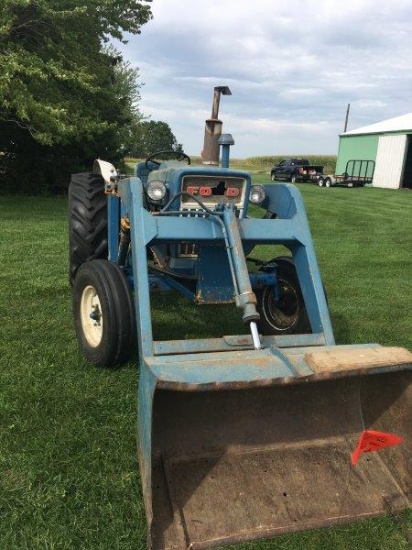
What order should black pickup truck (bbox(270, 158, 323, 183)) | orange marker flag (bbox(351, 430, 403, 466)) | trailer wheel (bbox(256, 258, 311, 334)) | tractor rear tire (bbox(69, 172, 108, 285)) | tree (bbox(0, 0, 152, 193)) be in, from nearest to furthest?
→ orange marker flag (bbox(351, 430, 403, 466)) < trailer wheel (bbox(256, 258, 311, 334)) < tractor rear tire (bbox(69, 172, 108, 285)) < tree (bbox(0, 0, 152, 193)) < black pickup truck (bbox(270, 158, 323, 183))

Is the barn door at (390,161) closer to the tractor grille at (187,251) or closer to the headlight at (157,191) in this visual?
the tractor grille at (187,251)

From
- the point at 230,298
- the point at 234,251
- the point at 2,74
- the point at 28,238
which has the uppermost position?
the point at 2,74

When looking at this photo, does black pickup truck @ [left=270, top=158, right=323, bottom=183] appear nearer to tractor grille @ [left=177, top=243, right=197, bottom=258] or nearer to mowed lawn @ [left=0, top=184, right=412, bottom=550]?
mowed lawn @ [left=0, top=184, right=412, bottom=550]

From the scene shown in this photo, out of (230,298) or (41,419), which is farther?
(230,298)

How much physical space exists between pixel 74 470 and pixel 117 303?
973 mm

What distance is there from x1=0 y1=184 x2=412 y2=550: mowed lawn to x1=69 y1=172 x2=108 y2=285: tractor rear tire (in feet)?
1.81

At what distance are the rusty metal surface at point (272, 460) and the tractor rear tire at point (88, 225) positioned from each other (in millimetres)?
2398

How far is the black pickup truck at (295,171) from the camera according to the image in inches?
1024

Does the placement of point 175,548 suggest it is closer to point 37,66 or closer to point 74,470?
point 74,470

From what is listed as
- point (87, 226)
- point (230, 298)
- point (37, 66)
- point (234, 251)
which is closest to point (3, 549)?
point (234, 251)

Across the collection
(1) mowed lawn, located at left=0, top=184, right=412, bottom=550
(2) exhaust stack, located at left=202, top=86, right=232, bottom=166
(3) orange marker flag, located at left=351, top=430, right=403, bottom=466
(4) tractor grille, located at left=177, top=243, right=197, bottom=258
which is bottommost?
(1) mowed lawn, located at left=0, top=184, right=412, bottom=550

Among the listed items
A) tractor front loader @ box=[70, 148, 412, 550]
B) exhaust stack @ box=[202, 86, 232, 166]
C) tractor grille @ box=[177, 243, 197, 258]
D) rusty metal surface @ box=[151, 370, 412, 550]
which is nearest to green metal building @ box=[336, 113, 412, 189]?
exhaust stack @ box=[202, 86, 232, 166]

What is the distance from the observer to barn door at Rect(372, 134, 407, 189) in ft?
78.7

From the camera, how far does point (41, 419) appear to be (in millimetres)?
2814
